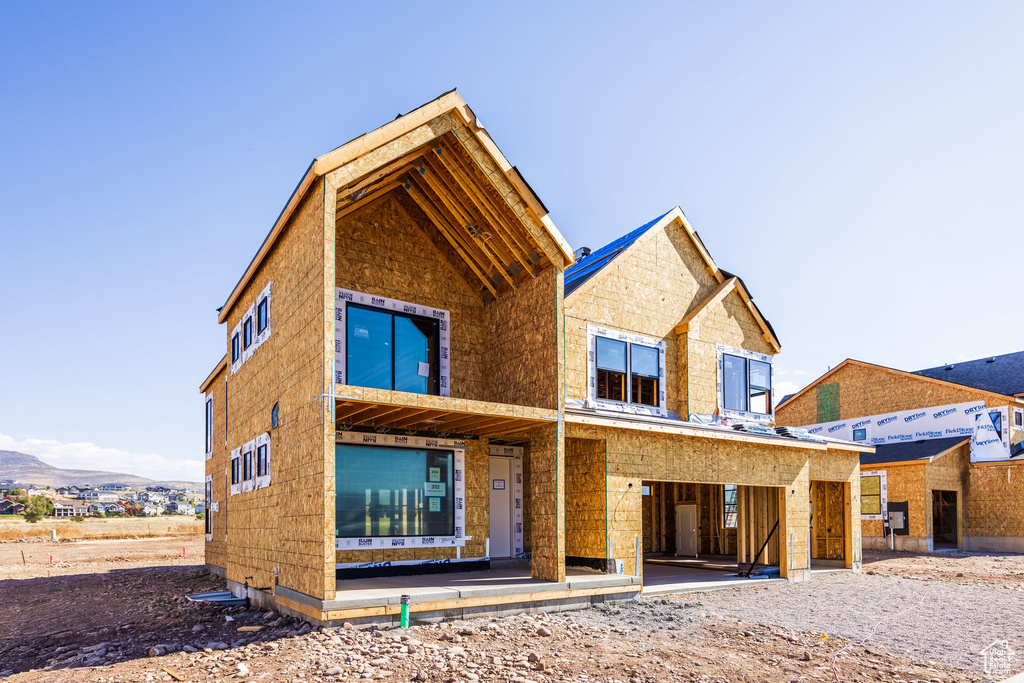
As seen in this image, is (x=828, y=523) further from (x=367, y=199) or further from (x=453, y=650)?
(x=367, y=199)

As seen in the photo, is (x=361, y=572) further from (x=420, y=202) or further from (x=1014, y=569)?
(x=1014, y=569)

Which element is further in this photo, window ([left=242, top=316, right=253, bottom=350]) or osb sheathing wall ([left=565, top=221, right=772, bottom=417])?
osb sheathing wall ([left=565, top=221, right=772, bottom=417])

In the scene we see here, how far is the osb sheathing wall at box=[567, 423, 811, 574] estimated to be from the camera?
560 inches

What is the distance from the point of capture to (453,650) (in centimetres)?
927

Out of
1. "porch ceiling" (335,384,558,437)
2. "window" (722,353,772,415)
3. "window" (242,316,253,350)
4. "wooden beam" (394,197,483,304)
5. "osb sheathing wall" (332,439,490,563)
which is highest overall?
"wooden beam" (394,197,483,304)

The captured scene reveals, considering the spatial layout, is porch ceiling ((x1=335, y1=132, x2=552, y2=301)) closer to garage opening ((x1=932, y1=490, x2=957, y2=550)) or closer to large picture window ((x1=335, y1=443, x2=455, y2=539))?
large picture window ((x1=335, y1=443, x2=455, y2=539))

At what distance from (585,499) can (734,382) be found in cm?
732

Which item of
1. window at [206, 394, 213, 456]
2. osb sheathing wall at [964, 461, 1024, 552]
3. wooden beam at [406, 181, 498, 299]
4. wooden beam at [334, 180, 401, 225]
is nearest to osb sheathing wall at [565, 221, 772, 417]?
wooden beam at [406, 181, 498, 299]

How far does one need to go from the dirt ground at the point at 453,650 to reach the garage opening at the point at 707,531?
14.5 feet

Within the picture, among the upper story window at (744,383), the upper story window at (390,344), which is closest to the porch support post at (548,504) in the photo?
the upper story window at (390,344)

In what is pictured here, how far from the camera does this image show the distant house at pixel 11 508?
68.4 metres

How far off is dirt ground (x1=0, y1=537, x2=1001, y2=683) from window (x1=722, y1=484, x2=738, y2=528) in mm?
8380

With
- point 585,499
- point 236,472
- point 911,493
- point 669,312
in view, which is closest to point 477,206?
point 585,499

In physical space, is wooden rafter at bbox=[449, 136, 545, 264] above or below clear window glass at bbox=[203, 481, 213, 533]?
above
